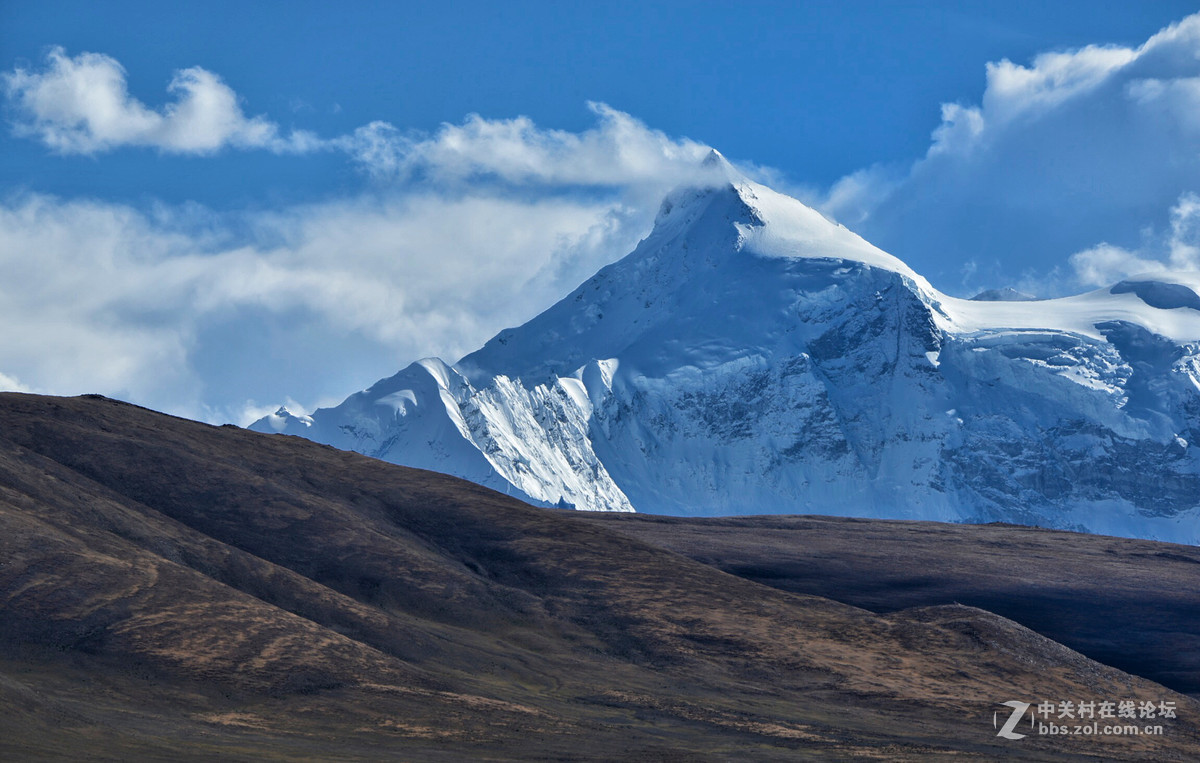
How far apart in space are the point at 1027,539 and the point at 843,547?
25.1 metres

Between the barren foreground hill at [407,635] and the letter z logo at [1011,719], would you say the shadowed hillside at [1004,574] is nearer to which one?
the barren foreground hill at [407,635]

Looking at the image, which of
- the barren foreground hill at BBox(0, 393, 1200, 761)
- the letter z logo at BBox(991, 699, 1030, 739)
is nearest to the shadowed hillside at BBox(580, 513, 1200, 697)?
the barren foreground hill at BBox(0, 393, 1200, 761)

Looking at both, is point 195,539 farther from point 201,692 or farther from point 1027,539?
point 1027,539

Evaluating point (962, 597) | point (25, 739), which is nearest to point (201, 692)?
point (25, 739)

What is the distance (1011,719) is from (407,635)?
109ft

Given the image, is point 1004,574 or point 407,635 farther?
point 1004,574

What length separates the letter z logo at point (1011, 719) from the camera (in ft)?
228

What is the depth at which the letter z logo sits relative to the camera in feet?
228

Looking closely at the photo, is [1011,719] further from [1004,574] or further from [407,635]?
[1004,574]

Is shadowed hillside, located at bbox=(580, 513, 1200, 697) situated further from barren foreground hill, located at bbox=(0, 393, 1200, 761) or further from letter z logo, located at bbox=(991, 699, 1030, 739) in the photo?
letter z logo, located at bbox=(991, 699, 1030, 739)

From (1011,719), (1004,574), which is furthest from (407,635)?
(1004,574)

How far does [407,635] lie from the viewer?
77.4 meters

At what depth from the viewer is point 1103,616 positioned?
11225cm

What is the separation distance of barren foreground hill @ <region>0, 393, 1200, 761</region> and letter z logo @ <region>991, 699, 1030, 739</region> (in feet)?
2.84
